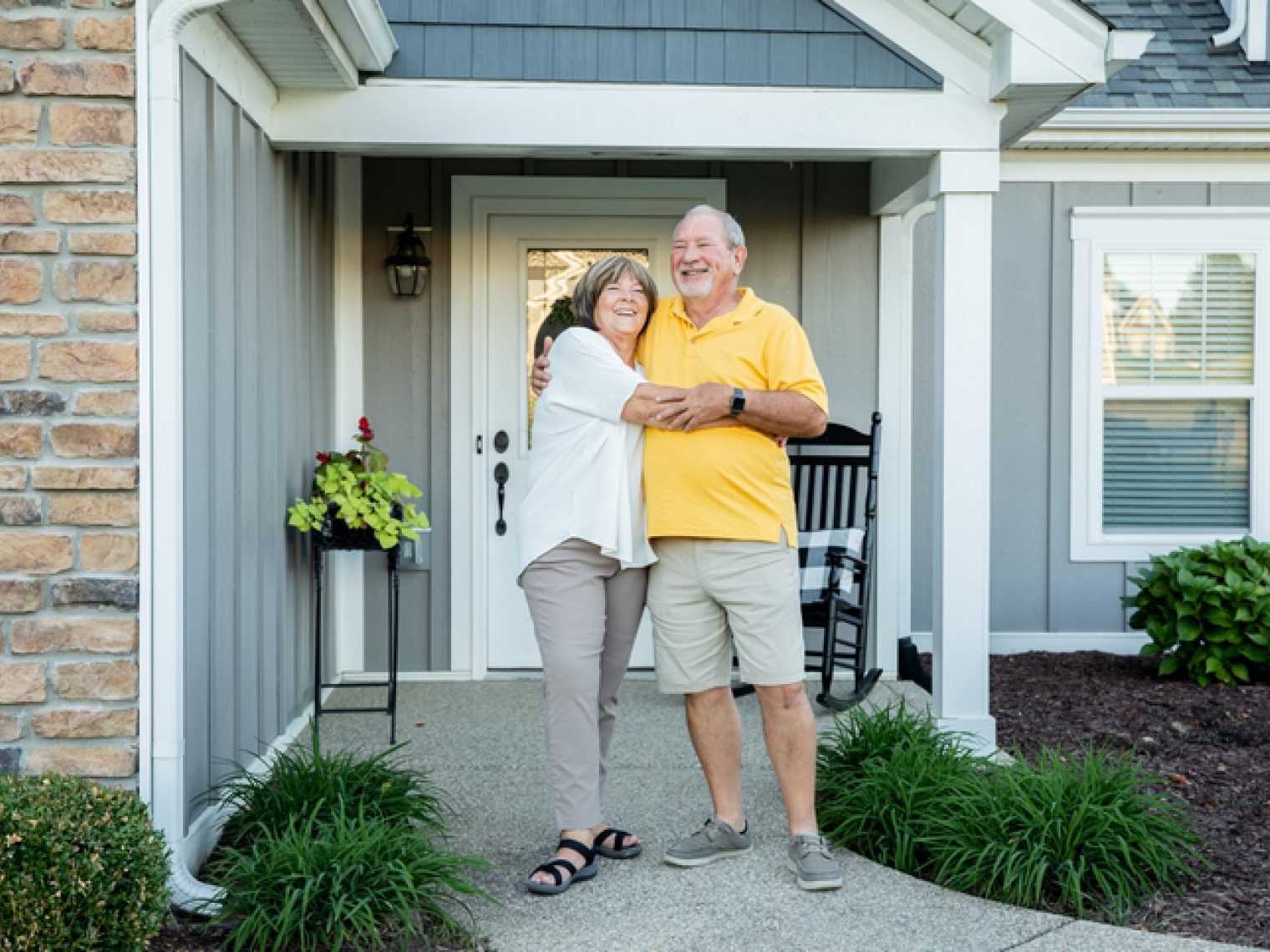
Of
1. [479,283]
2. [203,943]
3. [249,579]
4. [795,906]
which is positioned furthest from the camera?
[479,283]

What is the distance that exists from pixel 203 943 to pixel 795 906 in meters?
1.34

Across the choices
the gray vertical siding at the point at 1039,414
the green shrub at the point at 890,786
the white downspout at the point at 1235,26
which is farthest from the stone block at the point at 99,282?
the white downspout at the point at 1235,26

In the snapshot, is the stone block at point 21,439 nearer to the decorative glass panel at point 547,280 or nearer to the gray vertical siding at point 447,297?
the gray vertical siding at point 447,297

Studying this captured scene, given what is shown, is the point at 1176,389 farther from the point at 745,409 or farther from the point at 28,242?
the point at 28,242

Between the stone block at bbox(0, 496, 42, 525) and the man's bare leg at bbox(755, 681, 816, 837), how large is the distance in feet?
5.72

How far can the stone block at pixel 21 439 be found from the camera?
2969mm

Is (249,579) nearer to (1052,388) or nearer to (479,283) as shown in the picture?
(479,283)

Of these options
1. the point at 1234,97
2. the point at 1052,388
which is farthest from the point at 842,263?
the point at 1234,97

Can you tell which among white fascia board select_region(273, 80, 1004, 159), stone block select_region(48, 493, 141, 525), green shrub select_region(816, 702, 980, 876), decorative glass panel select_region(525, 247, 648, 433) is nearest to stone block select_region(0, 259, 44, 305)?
stone block select_region(48, 493, 141, 525)

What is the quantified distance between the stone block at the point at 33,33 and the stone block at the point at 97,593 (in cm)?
120

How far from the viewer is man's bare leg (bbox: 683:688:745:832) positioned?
3363 millimetres

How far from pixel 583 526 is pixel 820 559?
6.95 feet

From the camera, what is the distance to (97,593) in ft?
9.74

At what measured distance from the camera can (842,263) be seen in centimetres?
569
